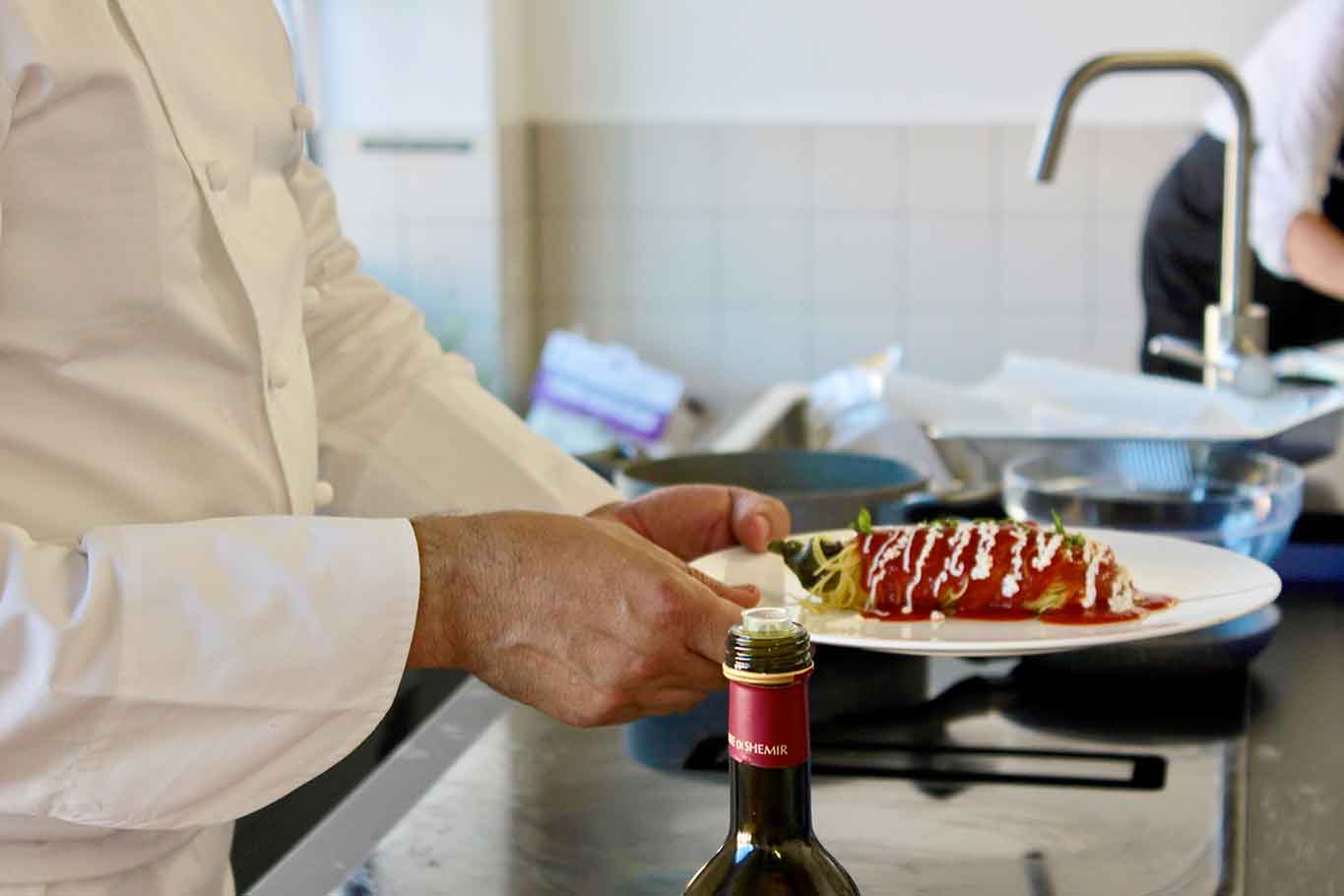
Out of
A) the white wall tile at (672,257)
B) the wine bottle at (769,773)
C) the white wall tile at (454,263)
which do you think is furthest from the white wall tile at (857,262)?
the wine bottle at (769,773)

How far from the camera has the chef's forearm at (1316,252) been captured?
2555 mm

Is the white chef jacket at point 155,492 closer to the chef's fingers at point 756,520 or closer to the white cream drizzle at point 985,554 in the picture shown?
the chef's fingers at point 756,520

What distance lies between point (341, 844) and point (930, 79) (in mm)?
3172

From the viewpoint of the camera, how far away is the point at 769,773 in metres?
0.59

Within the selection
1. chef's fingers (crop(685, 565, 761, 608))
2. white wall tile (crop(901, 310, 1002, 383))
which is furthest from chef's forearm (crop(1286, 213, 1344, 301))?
chef's fingers (crop(685, 565, 761, 608))

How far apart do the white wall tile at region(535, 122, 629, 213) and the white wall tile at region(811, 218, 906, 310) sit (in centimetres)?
49

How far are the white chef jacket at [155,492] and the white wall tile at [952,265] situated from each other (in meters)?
2.94

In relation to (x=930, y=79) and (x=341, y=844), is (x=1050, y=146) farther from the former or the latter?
(x=930, y=79)

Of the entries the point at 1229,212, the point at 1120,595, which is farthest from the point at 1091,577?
the point at 1229,212

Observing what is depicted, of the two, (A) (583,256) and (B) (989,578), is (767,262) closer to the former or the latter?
(A) (583,256)

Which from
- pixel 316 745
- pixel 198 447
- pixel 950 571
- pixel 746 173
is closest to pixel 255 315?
pixel 198 447

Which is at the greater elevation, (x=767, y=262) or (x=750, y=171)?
(x=750, y=171)

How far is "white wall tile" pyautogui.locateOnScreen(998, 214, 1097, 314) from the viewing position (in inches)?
150

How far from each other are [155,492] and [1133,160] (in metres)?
3.24
